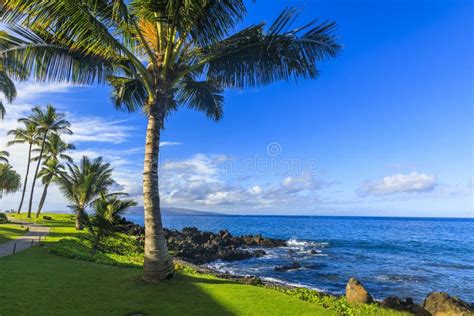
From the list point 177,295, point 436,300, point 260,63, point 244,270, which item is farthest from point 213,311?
point 244,270

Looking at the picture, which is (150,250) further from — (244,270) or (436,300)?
(244,270)

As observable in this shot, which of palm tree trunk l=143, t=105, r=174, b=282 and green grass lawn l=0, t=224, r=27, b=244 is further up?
palm tree trunk l=143, t=105, r=174, b=282

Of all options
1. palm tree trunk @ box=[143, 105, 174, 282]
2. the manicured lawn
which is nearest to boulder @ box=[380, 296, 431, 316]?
the manicured lawn

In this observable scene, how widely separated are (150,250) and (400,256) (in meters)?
31.9

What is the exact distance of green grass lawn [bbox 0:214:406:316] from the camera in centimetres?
711

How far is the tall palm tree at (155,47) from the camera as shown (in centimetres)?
795

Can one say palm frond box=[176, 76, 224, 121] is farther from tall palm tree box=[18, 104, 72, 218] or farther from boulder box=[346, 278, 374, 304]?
tall palm tree box=[18, 104, 72, 218]

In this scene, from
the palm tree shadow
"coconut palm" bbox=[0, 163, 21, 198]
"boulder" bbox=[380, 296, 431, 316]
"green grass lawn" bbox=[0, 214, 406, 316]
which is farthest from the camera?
"coconut palm" bbox=[0, 163, 21, 198]

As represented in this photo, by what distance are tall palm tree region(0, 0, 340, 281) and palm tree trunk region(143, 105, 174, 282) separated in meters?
0.03

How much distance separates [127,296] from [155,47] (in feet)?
23.4

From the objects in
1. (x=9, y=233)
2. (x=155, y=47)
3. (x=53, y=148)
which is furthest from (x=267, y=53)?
(x=53, y=148)

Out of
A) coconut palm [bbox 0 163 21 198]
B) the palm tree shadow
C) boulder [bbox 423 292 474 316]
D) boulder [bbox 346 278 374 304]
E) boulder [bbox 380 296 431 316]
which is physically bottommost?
boulder [bbox 380 296 431 316]

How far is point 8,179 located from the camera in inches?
1837

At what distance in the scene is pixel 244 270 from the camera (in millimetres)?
22766
